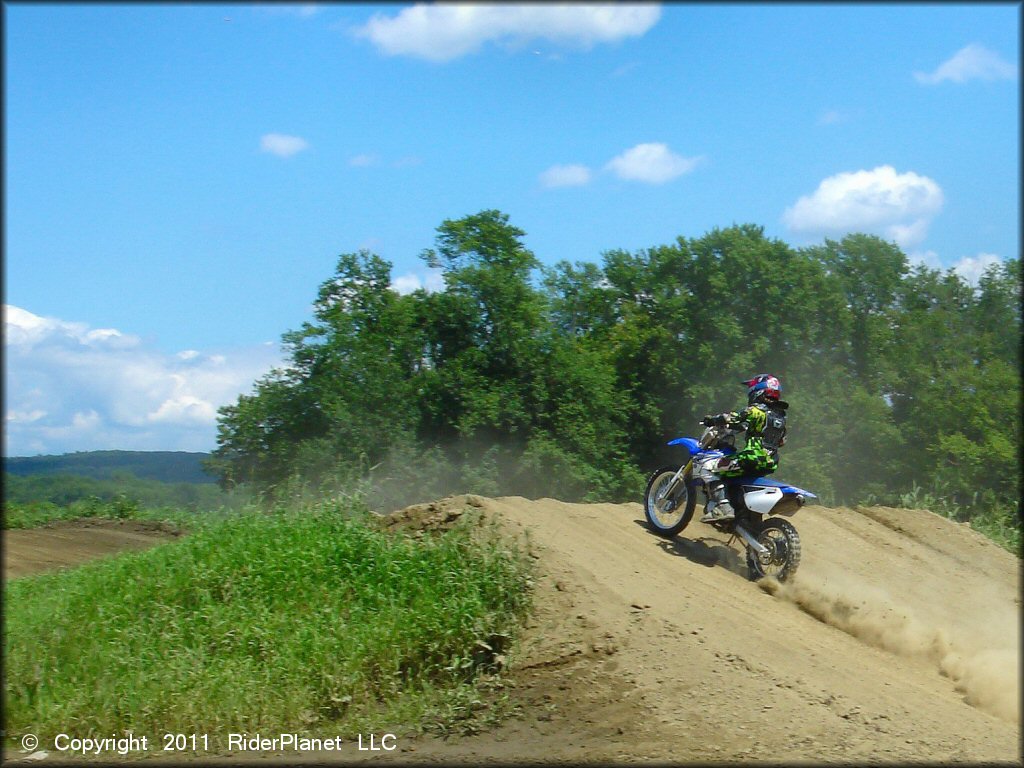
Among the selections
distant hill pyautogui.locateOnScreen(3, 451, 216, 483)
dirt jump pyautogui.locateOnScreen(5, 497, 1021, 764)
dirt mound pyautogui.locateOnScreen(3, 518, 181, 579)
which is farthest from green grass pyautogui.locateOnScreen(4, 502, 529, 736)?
dirt mound pyautogui.locateOnScreen(3, 518, 181, 579)

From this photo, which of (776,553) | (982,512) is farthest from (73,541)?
(982,512)

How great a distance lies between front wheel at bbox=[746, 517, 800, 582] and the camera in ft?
34.3

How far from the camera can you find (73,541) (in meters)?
15.3

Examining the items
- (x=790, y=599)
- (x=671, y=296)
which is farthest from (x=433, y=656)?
(x=671, y=296)

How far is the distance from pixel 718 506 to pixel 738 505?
0.73ft

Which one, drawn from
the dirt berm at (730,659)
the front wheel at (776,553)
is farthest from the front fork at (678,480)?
the front wheel at (776,553)

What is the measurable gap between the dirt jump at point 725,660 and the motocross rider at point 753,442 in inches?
28.4

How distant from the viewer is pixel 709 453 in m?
11.2

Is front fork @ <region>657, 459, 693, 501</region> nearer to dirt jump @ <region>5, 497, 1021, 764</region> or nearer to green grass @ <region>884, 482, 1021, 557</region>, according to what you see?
dirt jump @ <region>5, 497, 1021, 764</region>

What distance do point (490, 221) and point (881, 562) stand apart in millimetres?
11927

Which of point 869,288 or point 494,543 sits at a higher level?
point 869,288

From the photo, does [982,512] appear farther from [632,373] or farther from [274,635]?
[274,635]

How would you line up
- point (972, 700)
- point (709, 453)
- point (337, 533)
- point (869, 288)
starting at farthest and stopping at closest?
point (869, 288) → point (709, 453) → point (337, 533) → point (972, 700)

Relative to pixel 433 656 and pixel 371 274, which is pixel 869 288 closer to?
pixel 371 274
